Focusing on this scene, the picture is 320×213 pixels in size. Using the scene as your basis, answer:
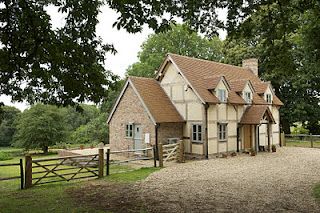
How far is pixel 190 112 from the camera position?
23016 millimetres

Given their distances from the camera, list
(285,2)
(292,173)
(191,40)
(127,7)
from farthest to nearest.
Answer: (191,40) → (292,173) → (285,2) → (127,7)

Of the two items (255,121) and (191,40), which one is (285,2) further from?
(191,40)

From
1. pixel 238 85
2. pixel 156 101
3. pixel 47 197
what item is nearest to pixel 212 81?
pixel 238 85

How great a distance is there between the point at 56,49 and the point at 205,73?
18.1m

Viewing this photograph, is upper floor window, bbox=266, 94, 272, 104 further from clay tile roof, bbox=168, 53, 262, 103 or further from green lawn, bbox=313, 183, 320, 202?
green lawn, bbox=313, 183, 320, 202

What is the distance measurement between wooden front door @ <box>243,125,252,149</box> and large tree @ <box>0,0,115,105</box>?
18181 mm

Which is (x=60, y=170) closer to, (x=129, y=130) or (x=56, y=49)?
(x=56, y=49)

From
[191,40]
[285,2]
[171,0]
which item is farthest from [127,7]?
[191,40]

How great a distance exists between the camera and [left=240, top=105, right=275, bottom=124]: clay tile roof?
967 inches

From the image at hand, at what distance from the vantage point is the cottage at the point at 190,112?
73.2 ft

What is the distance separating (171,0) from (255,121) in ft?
56.5

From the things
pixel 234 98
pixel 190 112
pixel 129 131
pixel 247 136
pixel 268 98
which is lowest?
pixel 247 136

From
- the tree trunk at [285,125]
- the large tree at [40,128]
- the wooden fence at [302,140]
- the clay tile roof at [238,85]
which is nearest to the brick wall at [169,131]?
the clay tile roof at [238,85]

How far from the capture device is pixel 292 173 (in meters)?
15.8
